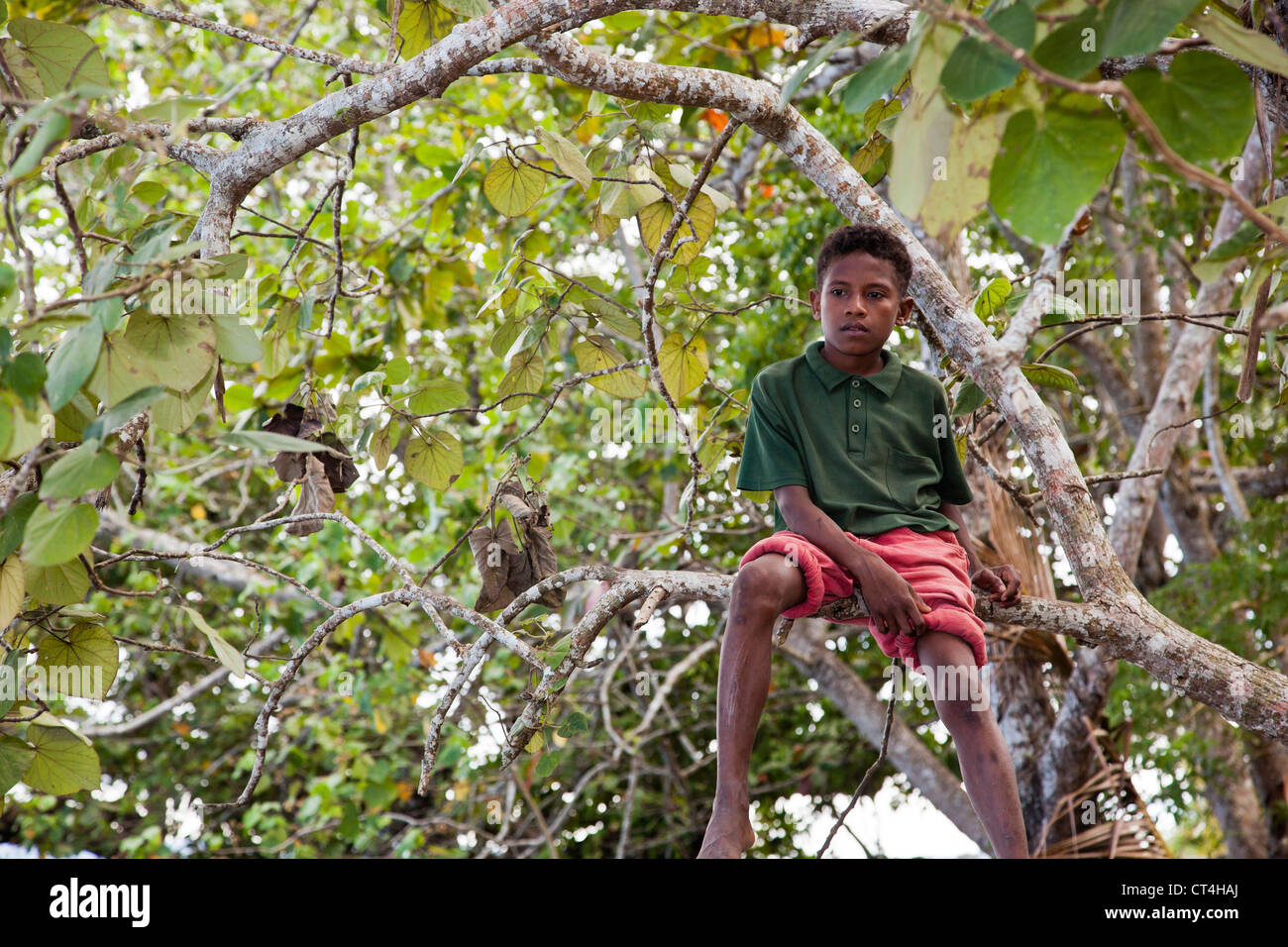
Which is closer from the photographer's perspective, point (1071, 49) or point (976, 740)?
point (1071, 49)

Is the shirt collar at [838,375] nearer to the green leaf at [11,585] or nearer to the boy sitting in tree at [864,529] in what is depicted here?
the boy sitting in tree at [864,529]

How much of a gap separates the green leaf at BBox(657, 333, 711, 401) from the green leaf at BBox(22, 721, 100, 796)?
1.16 m

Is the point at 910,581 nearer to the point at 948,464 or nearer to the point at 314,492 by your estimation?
the point at 948,464

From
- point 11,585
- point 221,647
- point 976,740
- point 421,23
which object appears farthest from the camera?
point 421,23

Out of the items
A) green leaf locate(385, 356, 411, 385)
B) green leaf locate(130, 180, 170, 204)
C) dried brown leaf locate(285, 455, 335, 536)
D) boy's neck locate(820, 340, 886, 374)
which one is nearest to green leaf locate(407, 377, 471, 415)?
green leaf locate(385, 356, 411, 385)

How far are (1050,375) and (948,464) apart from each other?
23 centimetres

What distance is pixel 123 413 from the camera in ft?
3.41

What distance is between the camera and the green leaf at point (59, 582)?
54.2 inches

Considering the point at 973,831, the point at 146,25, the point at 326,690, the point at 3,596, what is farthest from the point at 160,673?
the point at 3,596

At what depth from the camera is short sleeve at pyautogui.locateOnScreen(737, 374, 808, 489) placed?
5.48ft

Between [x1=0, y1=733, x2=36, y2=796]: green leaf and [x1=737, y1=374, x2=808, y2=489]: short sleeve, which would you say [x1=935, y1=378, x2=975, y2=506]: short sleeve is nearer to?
[x1=737, y1=374, x2=808, y2=489]: short sleeve

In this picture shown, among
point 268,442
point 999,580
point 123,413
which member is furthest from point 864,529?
point 123,413

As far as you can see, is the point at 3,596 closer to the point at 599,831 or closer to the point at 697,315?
the point at 697,315

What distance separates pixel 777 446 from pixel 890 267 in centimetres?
35
